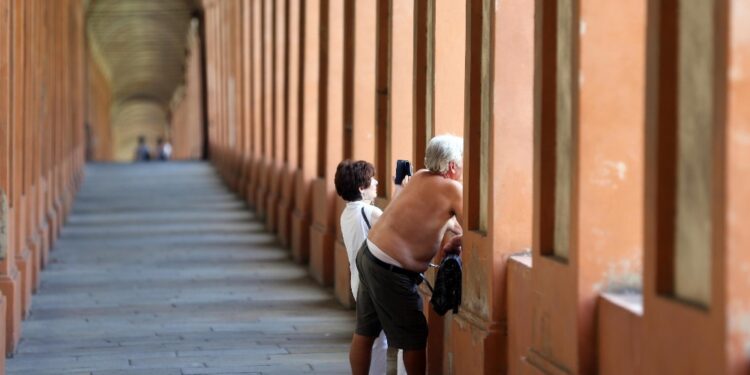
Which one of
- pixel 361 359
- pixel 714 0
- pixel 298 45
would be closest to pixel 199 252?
pixel 298 45

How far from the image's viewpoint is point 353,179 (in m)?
8.04

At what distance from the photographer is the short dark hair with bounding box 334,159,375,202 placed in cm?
804

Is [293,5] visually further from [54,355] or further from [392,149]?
[54,355]

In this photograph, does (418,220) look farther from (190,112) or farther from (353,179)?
(190,112)

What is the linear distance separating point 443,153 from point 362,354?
131 centimetres

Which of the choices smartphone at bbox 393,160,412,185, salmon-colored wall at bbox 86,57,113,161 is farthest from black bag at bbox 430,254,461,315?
salmon-colored wall at bbox 86,57,113,161

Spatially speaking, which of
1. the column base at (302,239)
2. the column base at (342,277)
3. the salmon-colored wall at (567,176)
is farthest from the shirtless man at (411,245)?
the column base at (302,239)

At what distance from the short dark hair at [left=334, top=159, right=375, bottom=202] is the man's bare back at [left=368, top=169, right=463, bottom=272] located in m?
0.76

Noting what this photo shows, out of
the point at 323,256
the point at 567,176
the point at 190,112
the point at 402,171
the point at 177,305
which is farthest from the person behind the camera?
the point at 190,112

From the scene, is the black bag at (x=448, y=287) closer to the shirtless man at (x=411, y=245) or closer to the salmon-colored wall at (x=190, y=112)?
the shirtless man at (x=411, y=245)

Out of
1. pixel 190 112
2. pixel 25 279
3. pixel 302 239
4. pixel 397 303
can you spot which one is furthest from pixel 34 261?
pixel 190 112

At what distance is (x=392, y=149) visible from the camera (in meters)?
10.5

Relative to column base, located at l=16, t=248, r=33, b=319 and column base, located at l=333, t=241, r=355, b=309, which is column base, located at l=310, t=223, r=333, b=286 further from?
column base, located at l=16, t=248, r=33, b=319

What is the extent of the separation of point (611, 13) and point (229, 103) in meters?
23.8
